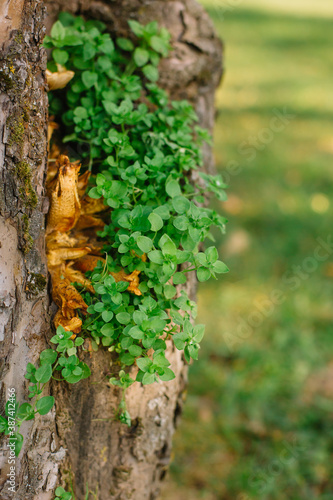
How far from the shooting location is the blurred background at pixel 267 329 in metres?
2.76

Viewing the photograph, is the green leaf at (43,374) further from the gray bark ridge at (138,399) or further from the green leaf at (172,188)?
the green leaf at (172,188)

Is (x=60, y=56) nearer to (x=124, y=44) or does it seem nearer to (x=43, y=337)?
(x=124, y=44)

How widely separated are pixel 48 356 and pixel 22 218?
1.47 ft

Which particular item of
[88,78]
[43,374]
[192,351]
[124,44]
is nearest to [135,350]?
[192,351]

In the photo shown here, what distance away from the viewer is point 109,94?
72.5 inches

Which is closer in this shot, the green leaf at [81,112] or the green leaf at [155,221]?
the green leaf at [155,221]

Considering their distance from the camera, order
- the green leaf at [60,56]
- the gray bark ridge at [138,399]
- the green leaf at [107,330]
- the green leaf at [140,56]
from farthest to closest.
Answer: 1. the green leaf at [140,56]
2. the green leaf at [60,56]
3. the gray bark ridge at [138,399]
4. the green leaf at [107,330]

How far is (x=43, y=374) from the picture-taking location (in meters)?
1.45

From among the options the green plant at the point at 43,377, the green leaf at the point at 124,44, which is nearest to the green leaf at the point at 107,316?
the green plant at the point at 43,377

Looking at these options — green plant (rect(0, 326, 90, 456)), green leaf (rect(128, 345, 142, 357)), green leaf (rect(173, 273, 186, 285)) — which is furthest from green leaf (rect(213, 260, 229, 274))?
green plant (rect(0, 326, 90, 456))

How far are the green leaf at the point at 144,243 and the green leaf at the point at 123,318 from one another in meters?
0.21

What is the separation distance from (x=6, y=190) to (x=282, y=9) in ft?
43.1

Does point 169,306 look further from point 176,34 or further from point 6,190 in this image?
point 176,34

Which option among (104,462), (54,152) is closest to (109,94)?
(54,152)
